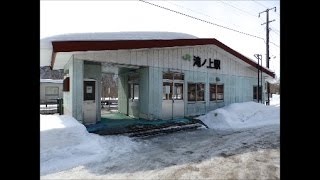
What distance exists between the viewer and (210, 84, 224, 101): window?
1817 cm

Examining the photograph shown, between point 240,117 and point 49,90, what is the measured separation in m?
24.8

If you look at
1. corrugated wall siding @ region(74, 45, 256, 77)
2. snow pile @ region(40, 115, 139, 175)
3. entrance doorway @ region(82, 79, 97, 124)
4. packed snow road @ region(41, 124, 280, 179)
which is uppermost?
corrugated wall siding @ region(74, 45, 256, 77)

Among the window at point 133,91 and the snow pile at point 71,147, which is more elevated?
the window at point 133,91

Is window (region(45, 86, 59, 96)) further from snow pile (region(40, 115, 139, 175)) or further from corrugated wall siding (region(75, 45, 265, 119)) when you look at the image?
snow pile (region(40, 115, 139, 175))

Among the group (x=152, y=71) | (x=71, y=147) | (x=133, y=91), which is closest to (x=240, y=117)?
(x=152, y=71)

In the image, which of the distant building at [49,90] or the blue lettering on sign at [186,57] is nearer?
the blue lettering on sign at [186,57]

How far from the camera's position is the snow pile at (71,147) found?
696cm

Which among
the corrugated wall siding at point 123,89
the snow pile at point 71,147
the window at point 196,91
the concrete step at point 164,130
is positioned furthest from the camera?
the corrugated wall siding at point 123,89

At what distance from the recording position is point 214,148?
880 centimetres

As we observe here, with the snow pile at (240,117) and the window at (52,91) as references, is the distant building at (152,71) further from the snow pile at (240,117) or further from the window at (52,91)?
the window at (52,91)

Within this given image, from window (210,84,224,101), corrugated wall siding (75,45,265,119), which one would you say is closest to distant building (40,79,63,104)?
corrugated wall siding (75,45,265,119)

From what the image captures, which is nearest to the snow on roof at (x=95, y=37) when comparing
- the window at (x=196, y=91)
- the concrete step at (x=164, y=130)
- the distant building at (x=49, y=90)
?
the window at (x=196, y=91)
